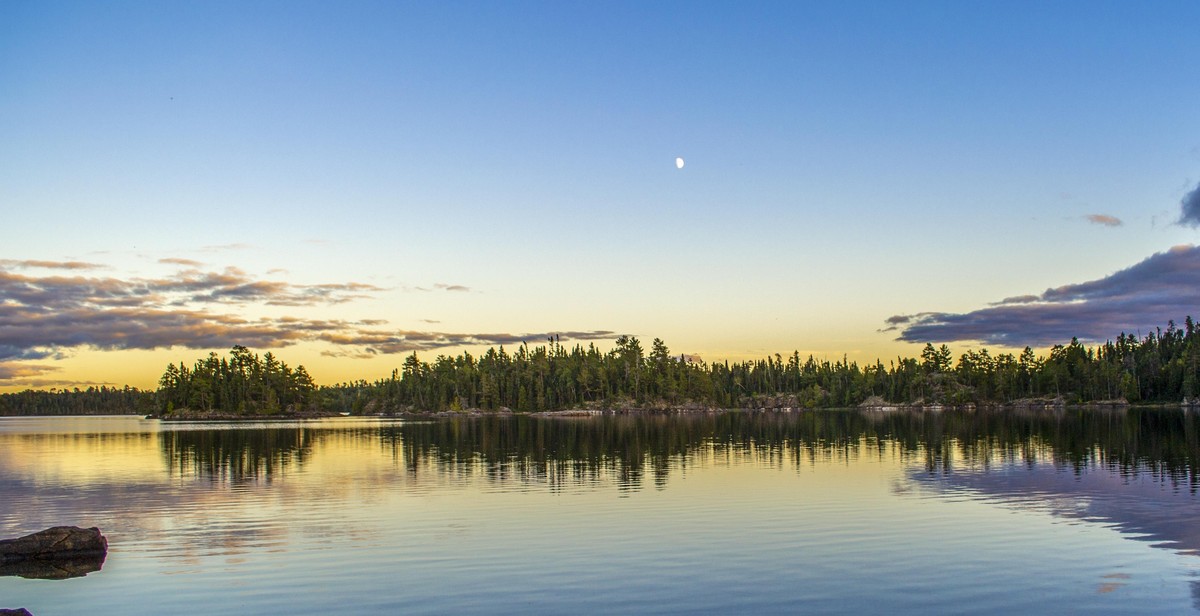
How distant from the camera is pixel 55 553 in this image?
3047 centimetres

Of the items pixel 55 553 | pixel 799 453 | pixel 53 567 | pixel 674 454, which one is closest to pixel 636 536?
pixel 53 567

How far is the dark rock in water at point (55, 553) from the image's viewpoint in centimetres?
2875

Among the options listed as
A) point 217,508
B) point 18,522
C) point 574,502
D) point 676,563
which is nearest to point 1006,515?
point 676,563

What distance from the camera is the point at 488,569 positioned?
91.6 feet

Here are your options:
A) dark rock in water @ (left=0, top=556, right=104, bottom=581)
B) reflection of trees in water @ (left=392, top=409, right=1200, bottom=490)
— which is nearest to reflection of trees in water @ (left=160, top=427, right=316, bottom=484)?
reflection of trees in water @ (left=392, top=409, right=1200, bottom=490)

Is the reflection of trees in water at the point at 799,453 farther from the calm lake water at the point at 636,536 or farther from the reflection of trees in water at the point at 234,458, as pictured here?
the reflection of trees in water at the point at 234,458

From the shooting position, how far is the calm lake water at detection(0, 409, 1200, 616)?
23.9 metres

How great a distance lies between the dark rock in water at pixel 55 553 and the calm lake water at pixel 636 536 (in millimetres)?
1050

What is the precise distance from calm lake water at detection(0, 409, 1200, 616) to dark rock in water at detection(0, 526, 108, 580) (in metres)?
1.05

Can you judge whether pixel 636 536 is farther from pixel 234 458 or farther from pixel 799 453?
pixel 234 458

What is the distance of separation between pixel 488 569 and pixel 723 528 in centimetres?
1183

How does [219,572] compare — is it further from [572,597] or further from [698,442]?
[698,442]

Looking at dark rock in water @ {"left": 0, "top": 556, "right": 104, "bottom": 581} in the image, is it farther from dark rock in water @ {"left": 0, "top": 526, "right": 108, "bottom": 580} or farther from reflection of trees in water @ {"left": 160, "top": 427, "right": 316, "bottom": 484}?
reflection of trees in water @ {"left": 160, "top": 427, "right": 316, "bottom": 484}

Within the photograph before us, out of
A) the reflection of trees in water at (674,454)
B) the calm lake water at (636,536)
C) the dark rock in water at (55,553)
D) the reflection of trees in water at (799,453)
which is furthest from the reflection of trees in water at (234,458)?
the dark rock in water at (55,553)
